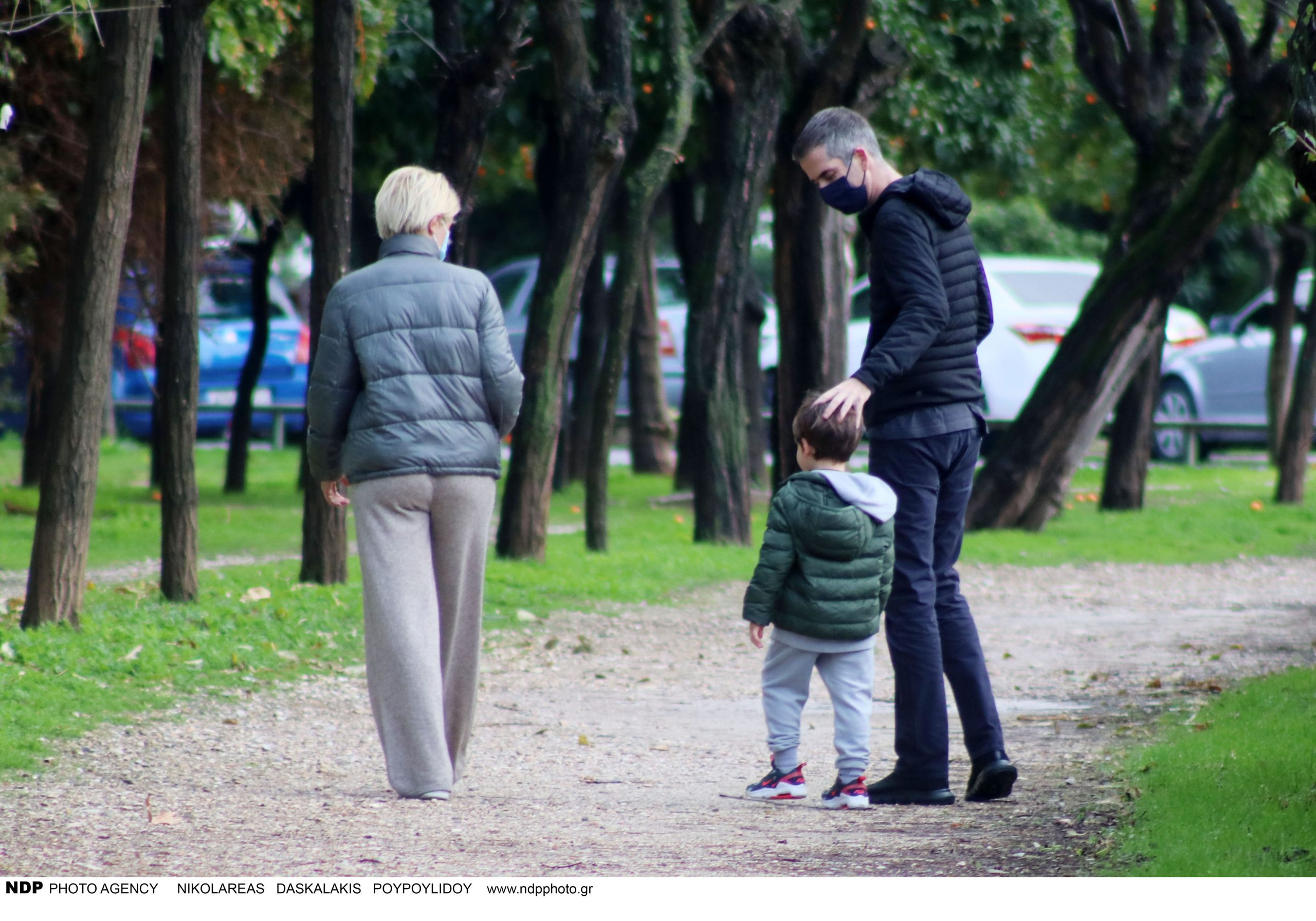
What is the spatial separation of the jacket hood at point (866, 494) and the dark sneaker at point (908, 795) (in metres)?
0.73

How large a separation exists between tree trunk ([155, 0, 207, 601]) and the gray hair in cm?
395

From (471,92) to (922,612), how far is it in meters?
5.73

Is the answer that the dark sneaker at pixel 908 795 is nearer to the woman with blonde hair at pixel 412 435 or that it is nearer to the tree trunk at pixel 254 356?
the woman with blonde hair at pixel 412 435

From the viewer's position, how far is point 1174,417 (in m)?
20.8

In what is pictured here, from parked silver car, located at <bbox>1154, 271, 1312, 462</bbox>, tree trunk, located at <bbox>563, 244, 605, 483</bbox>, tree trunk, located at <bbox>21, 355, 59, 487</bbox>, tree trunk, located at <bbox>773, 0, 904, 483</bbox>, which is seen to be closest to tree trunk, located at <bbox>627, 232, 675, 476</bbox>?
tree trunk, located at <bbox>563, 244, 605, 483</bbox>

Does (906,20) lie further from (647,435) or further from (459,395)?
(459,395)

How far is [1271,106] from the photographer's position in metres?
12.2

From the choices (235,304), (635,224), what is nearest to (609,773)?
(635,224)

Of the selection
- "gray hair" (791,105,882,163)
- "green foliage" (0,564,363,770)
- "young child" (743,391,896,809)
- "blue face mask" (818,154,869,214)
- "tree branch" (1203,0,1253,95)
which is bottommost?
"green foliage" (0,564,363,770)

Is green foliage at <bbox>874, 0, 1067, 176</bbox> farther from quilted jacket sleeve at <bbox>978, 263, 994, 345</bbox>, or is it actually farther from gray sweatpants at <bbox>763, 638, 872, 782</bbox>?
gray sweatpants at <bbox>763, 638, 872, 782</bbox>

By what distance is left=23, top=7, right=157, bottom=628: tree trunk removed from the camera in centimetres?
724

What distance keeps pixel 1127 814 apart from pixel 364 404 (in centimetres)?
230

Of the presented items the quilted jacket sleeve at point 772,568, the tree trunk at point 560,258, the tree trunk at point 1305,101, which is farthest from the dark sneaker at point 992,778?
the tree trunk at point 560,258

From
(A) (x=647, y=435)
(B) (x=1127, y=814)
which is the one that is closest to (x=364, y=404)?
(B) (x=1127, y=814)
